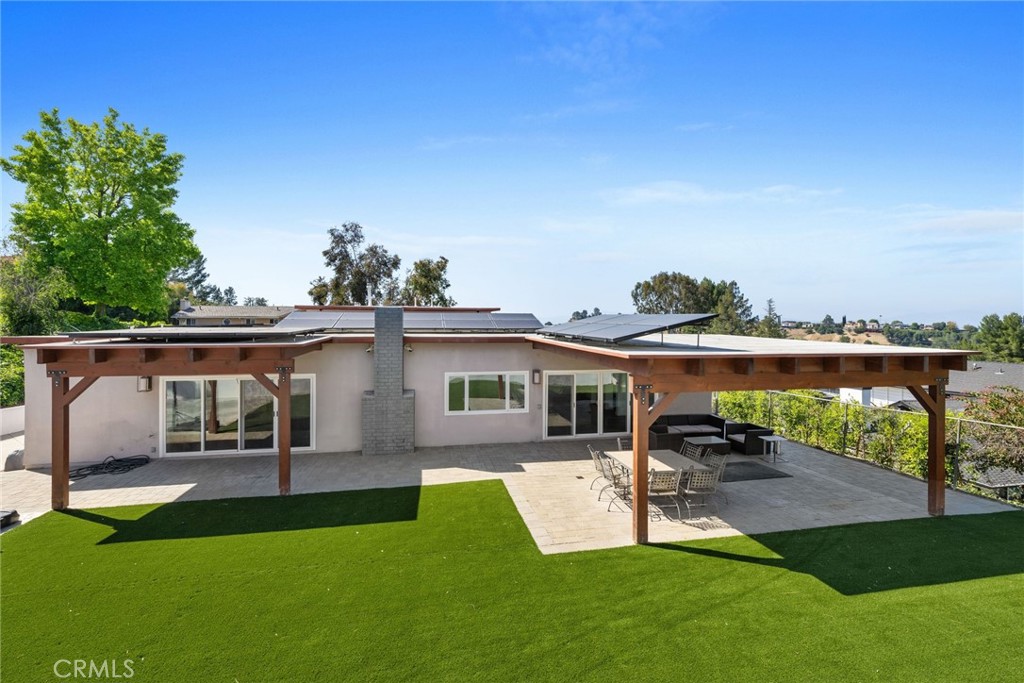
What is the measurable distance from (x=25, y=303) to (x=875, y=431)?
31.4m

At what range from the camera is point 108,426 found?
36.0 feet

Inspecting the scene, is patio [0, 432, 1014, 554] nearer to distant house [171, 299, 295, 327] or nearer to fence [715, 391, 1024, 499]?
fence [715, 391, 1024, 499]

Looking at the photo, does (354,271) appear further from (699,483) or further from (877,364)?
(877,364)

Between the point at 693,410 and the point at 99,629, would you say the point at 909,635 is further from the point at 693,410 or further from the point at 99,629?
the point at 693,410

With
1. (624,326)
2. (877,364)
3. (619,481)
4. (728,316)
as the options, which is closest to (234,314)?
(624,326)

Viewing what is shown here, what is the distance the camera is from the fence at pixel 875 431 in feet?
30.6

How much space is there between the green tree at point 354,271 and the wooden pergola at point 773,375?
1446 inches

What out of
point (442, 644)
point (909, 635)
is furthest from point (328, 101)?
point (909, 635)

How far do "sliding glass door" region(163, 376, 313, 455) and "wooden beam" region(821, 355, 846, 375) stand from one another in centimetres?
1056

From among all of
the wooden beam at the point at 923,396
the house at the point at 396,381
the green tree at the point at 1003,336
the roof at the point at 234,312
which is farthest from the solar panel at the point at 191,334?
the green tree at the point at 1003,336

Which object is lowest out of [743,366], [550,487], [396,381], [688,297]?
[550,487]

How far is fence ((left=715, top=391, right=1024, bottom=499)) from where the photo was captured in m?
9.31

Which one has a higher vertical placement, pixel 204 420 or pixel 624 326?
pixel 624 326

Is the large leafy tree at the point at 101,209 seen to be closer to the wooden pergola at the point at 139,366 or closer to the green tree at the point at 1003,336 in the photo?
the wooden pergola at the point at 139,366
